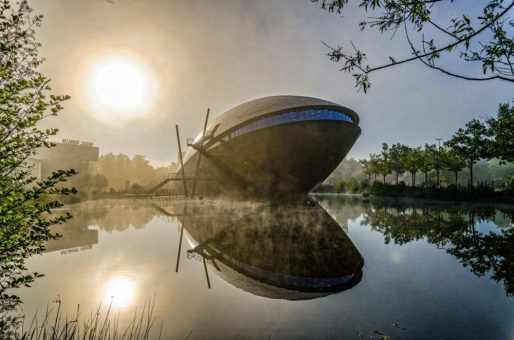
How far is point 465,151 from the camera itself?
35.8 meters

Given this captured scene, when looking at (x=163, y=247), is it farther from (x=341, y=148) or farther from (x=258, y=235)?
(x=341, y=148)

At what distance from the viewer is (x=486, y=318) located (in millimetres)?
5492

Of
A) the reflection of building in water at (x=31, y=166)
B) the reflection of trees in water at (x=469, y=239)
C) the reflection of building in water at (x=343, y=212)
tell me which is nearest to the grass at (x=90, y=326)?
the reflection of building in water at (x=31, y=166)

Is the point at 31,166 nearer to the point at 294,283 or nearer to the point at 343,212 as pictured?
the point at 294,283

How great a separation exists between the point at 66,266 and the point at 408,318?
1065 cm

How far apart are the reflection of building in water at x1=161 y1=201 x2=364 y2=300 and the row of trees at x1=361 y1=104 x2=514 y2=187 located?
2552 centimetres

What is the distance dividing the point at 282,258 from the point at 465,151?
1494 inches

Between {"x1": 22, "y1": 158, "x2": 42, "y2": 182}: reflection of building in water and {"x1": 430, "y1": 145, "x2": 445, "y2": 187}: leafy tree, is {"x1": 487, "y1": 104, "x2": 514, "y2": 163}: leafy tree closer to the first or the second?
{"x1": 430, "y1": 145, "x2": 445, "y2": 187}: leafy tree

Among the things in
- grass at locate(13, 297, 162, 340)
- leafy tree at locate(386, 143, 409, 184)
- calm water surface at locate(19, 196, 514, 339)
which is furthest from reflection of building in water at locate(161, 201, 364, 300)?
leafy tree at locate(386, 143, 409, 184)

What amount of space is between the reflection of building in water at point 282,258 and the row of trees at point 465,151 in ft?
83.7

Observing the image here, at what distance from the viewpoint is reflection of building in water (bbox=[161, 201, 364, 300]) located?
24.0 ft

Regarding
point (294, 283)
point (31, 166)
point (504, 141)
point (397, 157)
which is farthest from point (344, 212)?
point (397, 157)

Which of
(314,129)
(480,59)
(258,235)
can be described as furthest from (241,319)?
(314,129)

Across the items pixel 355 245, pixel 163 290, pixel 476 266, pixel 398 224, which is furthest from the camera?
pixel 398 224
